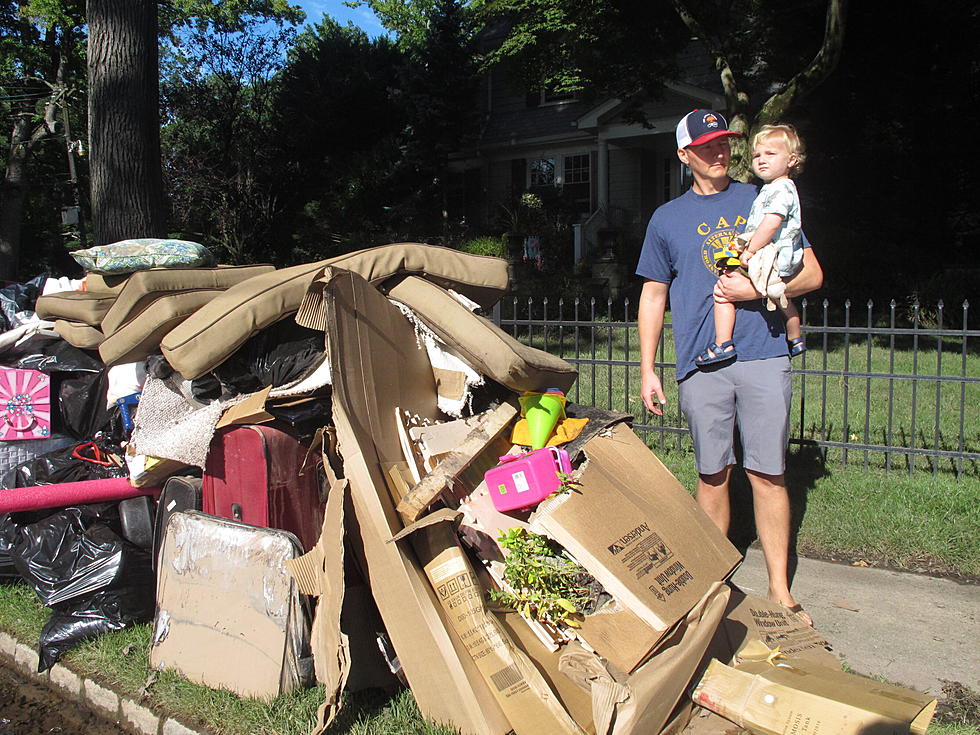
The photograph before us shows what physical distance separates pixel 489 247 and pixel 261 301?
44.9 ft

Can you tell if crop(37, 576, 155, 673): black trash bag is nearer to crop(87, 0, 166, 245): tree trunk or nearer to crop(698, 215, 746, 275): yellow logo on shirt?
crop(698, 215, 746, 275): yellow logo on shirt

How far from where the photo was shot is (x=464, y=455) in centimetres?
273

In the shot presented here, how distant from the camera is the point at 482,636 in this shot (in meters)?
2.53

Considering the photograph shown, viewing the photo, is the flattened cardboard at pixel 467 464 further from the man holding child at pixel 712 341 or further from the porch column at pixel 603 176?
the porch column at pixel 603 176

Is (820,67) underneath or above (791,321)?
above

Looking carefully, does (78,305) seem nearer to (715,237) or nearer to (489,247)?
(715,237)

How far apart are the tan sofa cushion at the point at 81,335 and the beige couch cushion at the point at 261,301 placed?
3.19ft

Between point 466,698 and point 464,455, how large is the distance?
759 mm

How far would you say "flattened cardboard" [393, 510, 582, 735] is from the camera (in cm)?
239

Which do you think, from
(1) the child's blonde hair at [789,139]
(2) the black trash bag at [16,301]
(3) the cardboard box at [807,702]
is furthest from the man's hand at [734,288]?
(2) the black trash bag at [16,301]

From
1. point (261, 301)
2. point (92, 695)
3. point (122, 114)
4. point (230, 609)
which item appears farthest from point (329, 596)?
point (122, 114)

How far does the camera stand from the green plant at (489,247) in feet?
53.6

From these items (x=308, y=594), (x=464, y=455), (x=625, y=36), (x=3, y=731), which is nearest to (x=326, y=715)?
(x=308, y=594)

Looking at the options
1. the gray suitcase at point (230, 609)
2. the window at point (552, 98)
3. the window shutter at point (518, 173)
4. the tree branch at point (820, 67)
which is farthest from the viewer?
the window shutter at point (518, 173)
